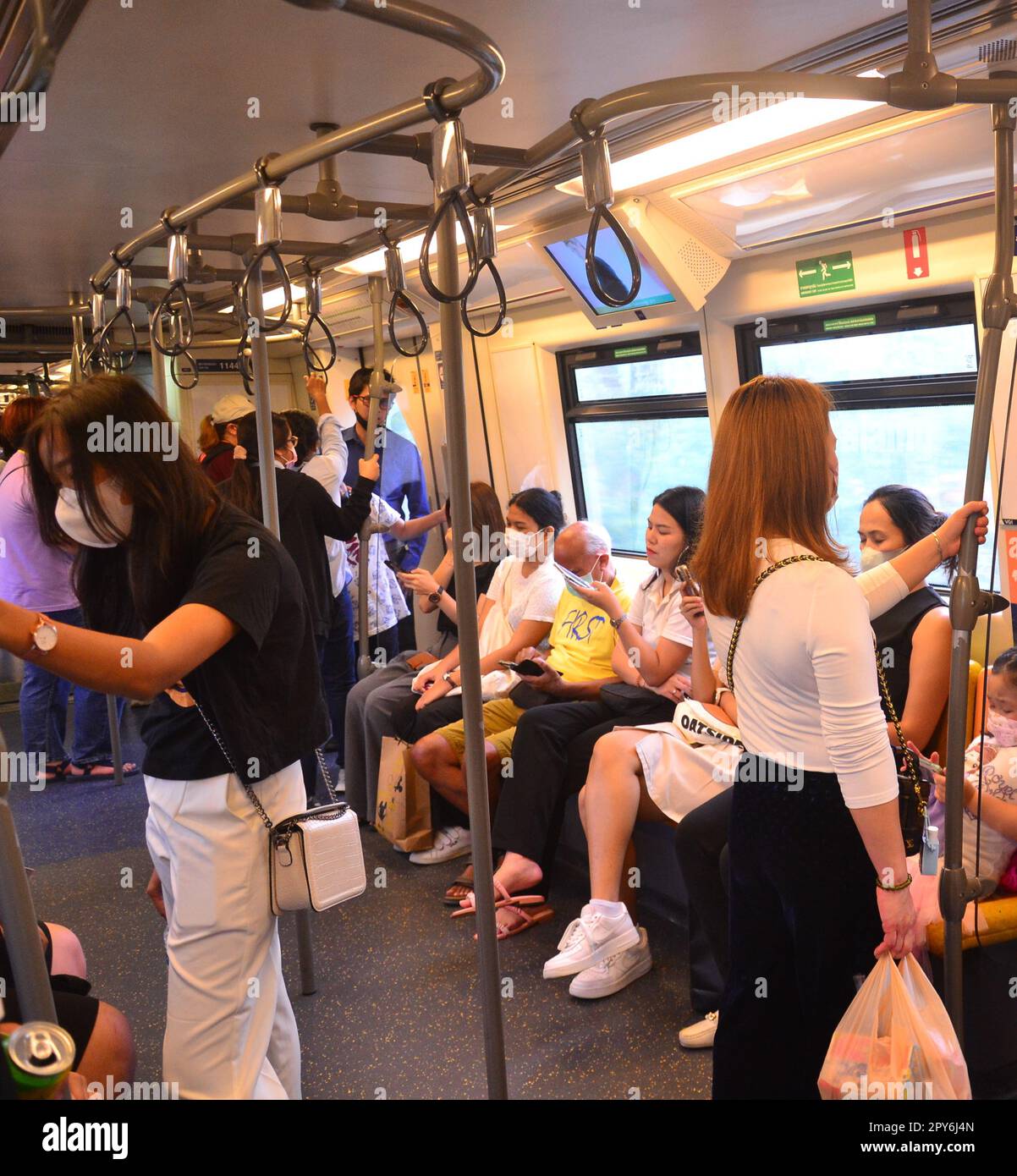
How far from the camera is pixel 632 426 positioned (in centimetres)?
593

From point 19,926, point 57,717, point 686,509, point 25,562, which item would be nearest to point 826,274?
point 686,509

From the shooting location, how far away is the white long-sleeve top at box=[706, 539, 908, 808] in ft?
6.36

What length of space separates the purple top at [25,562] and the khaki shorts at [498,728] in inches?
84.7

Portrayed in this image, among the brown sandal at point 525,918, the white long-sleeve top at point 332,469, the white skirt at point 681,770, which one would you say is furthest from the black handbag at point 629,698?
the white long-sleeve top at point 332,469

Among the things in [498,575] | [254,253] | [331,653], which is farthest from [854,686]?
[331,653]

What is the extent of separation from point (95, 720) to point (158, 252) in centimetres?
280

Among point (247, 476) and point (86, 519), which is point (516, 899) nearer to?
point (247, 476)

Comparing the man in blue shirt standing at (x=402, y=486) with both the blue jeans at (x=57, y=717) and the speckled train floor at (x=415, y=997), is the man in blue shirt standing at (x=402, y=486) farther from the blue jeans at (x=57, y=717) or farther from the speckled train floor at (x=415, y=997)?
the speckled train floor at (x=415, y=997)

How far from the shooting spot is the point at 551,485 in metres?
6.41

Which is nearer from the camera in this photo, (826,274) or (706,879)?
(706,879)

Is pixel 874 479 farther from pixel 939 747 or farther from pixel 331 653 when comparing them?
pixel 331 653

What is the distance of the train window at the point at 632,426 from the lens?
5488 mm

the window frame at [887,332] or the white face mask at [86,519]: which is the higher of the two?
the window frame at [887,332]

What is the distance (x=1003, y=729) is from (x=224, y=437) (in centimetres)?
384
